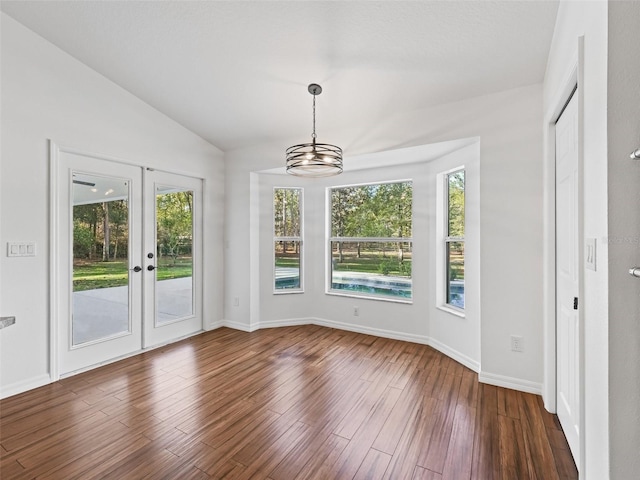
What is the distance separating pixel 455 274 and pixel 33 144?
429cm

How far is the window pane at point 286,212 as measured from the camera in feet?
15.0

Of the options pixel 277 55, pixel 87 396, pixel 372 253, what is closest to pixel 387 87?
pixel 277 55

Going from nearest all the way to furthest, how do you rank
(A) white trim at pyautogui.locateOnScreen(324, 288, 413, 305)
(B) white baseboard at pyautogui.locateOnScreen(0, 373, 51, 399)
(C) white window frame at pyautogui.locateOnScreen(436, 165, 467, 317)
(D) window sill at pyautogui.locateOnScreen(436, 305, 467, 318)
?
(B) white baseboard at pyautogui.locateOnScreen(0, 373, 51, 399), (D) window sill at pyautogui.locateOnScreen(436, 305, 467, 318), (C) white window frame at pyautogui.locateOnScreen(436, 165, 467, 317), (A) white trim at pyautogui.locateOnScreen(324, 288, 413, 305)

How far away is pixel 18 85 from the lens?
102 inches

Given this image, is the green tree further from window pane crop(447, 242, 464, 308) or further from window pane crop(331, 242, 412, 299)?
window pane crop(447, 242, 464, 308)

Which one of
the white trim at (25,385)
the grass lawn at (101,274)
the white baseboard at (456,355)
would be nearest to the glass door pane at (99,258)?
the grass lawn at (101,274)

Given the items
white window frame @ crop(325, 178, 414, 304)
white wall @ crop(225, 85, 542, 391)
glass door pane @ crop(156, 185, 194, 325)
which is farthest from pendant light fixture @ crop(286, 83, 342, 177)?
glass door pane @ crop(156, 185, 194, 325)

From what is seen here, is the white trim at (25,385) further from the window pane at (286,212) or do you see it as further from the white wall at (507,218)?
the white wall at (507,218)

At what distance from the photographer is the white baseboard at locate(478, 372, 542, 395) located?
2.57m

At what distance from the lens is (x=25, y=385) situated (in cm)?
264

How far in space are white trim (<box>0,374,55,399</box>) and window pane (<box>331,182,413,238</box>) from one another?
344 centimetres

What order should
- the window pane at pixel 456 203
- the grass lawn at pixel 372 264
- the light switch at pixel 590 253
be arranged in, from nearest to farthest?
the light switch at pixel 590 253, the window pane at pixel 456 203, the grass lawn at pixel 372 264

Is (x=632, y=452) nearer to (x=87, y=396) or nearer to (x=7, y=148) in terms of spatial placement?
(x=87, y=396)

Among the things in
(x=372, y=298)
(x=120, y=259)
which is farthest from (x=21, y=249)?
(x=372, y=298)
